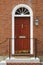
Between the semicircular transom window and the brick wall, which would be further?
the semicircular transom window

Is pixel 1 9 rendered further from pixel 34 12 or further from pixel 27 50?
pixel 27 50

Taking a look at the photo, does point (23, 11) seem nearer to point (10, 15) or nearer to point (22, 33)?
point (10, 15)

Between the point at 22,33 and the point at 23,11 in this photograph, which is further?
the point at 22,33

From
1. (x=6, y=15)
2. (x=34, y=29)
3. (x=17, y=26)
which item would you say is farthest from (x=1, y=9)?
(x=34, y=29)

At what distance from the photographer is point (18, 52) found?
16375mm

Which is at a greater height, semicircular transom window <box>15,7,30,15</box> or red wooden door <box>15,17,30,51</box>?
semicircular transom window <box>15,7,30,15</box>

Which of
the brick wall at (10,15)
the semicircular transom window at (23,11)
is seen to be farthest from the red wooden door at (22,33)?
the brick wall at (10,15)

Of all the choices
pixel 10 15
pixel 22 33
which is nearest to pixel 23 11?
pixel 10 15

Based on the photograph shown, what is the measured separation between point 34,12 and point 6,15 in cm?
190

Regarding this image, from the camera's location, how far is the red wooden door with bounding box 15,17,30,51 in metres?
16.5

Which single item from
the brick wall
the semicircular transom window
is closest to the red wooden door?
the semicircular transom window

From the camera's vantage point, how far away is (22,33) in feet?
54.4

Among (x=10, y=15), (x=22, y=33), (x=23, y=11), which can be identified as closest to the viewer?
(x=10, y=15)

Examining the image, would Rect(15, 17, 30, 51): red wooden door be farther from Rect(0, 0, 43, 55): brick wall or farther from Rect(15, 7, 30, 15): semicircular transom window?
Rect(0, 0, 43, 55): brick wall
